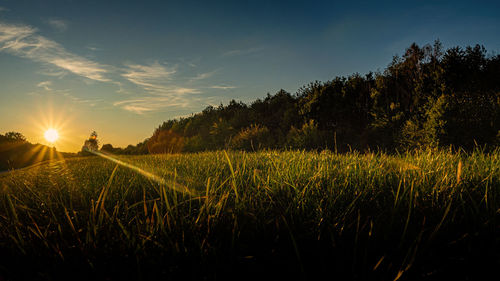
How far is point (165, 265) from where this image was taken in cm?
139

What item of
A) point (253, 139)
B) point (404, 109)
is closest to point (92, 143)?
point (253, 139)

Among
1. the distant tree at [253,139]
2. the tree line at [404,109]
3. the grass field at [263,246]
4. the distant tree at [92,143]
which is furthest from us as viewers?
the distant tree at [92,143]

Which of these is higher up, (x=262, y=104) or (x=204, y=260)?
(x=262, y=104)

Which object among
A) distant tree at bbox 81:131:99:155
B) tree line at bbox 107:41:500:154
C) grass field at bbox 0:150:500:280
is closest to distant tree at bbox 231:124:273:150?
tree line at bbox 107:41:500:154

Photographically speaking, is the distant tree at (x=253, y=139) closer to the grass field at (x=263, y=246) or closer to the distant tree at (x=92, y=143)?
the grass field at (x=263, y=246)

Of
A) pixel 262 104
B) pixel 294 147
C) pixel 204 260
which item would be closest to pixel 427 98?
pixel 294 147

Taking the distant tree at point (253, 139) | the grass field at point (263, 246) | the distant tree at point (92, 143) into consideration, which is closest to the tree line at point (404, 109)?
the distant tree at point (253, 139)

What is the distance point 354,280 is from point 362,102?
1178 centimetres

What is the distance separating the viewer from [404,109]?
34.8 feet

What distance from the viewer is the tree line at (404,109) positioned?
8398 mm

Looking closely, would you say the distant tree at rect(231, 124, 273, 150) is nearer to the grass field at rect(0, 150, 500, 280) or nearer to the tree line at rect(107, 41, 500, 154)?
the tree line at rect(107, 41, 500, 154)

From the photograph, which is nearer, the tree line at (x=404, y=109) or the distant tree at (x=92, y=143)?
the tree line at (x=404, y=109)

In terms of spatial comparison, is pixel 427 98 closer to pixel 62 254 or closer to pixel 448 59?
pixel 448 59

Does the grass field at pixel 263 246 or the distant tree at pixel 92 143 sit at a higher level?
the distant tree at pixel 92 143
